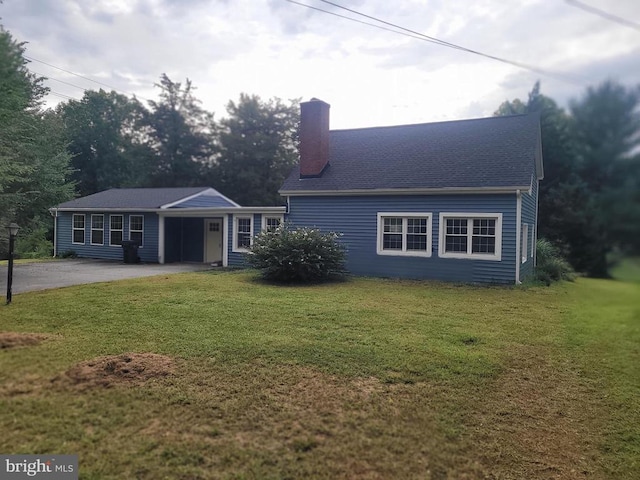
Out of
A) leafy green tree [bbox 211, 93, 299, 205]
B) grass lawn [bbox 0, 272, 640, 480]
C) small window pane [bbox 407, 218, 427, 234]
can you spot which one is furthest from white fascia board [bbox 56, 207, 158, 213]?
leafy green tree [bbox 211, 93, 299, 205]

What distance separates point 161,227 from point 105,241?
3795 mm

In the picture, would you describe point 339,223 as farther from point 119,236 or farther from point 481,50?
point 481,50

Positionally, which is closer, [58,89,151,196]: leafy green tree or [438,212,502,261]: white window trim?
[438,212,502,261]: white window trim

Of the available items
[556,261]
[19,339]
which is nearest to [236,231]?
[19,339]

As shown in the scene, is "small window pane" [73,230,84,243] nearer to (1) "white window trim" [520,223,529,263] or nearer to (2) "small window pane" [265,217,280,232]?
(2) "small window pane" [265,217,280,232]

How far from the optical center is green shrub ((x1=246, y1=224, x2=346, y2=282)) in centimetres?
1341

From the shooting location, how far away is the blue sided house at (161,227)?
18.5 meters

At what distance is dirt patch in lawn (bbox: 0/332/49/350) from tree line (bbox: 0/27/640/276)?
2.96 meters

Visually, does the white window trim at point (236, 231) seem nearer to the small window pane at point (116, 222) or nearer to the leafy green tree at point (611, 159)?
the small window pane at point (116, 222)

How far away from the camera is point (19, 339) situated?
20.6 feet

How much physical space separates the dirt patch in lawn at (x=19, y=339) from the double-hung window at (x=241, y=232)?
1181cm

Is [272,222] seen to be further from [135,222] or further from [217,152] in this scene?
[217,152]

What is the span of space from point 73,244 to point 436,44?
992 inches

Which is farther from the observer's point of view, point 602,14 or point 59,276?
point 59,276
